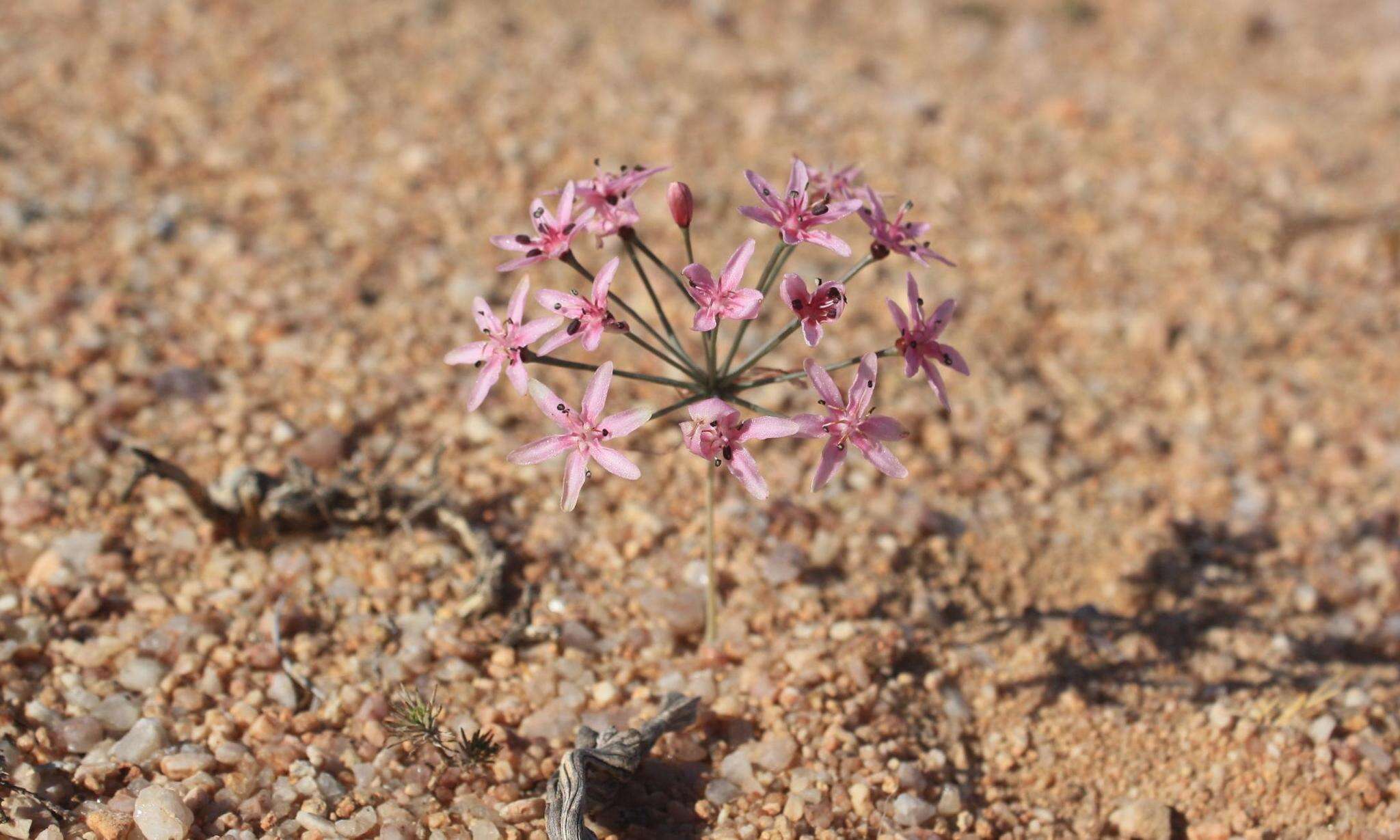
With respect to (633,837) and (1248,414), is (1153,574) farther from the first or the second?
(633,837)

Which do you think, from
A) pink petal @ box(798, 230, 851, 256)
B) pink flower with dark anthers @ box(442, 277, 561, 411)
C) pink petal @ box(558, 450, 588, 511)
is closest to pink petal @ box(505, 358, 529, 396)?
pink flower with dark anthers @ box(442, 277, 561, 411)

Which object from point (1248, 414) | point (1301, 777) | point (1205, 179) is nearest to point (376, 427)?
point (1301, 777)

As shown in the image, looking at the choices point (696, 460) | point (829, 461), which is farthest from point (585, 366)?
point (696, 460)

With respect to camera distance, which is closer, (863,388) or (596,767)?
(863,388)

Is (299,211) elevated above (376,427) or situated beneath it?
elevated above

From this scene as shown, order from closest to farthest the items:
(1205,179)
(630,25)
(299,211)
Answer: (299,211) < (1205,179) < (630,25)

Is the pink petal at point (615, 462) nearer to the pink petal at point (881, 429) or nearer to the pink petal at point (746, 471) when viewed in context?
the pink petal at point (746, 471)

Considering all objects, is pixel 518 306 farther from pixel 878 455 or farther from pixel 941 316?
pixel 941 316
